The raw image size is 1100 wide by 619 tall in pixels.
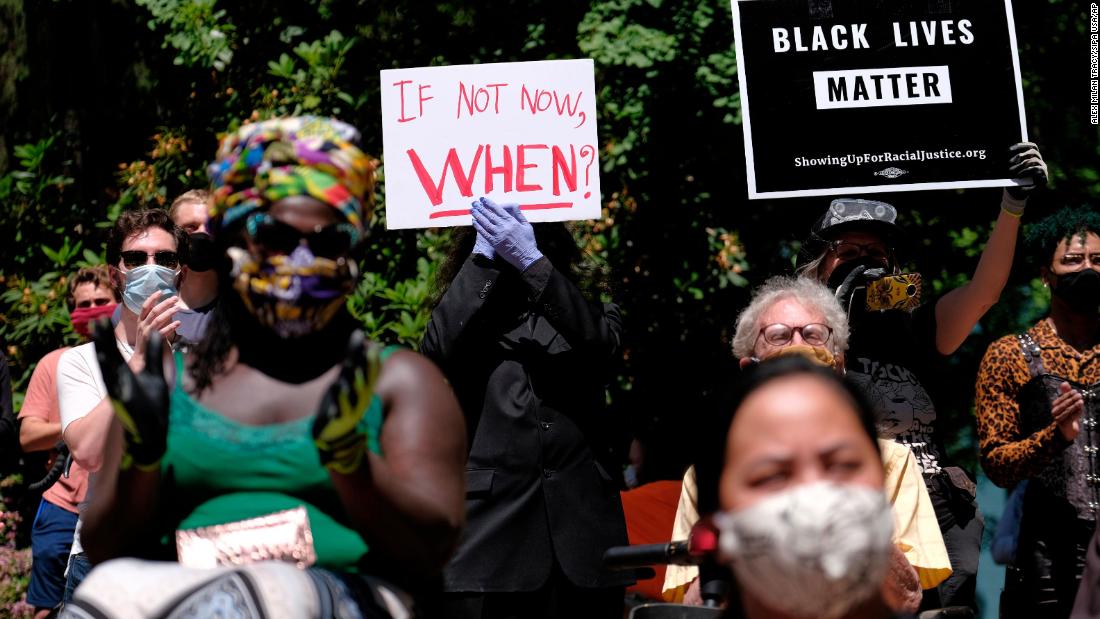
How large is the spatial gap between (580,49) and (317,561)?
6.10 metres

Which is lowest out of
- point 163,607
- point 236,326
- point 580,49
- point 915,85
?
point 163,607

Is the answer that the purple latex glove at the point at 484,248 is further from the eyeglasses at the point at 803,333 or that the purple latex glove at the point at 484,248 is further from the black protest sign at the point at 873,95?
the black protest sign at the point at 873,95

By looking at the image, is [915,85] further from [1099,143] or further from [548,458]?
[1099,143]

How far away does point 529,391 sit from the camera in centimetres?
462

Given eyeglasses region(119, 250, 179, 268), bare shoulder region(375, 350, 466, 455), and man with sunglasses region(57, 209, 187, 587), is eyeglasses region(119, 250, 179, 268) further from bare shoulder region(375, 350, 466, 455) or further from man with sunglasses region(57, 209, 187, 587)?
bare shoulder region(375, 350, 466, 455)

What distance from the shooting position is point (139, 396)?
248cm

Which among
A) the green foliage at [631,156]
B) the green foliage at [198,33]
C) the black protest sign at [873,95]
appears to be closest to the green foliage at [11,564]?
the green foliage at [631,156]

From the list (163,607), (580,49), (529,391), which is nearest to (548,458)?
(529,391)

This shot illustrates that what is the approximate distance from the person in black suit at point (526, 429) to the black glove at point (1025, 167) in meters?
1.57

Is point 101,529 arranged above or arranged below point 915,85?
A: below

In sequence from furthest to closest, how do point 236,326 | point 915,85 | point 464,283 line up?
point 915,85, point 464,283, point 236,326

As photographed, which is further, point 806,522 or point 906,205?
point 906,205

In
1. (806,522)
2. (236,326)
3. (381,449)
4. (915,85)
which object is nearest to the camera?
(806,522)

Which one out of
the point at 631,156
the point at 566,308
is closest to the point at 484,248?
the point at 566,308
